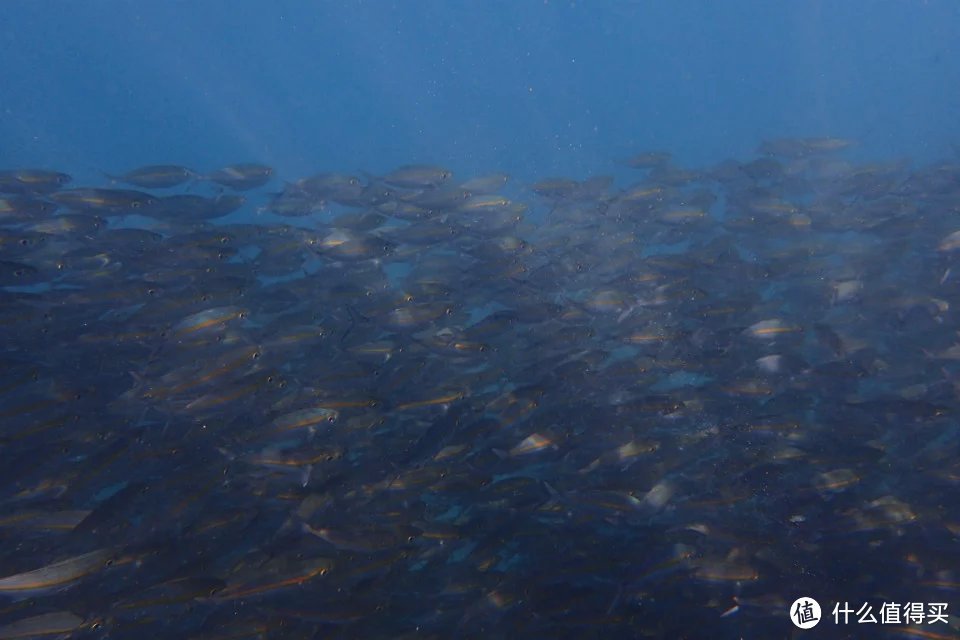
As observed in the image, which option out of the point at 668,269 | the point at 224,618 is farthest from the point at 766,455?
the point at 224,618

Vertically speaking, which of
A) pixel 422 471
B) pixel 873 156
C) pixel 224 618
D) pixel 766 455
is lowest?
pixel 224 618

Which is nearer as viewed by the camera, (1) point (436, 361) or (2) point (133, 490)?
(2) point (133, 490)

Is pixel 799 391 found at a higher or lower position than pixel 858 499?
higher

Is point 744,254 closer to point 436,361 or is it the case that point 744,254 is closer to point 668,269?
point 668,269

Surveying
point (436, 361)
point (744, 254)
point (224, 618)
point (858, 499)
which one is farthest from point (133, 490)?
point (744, 254)

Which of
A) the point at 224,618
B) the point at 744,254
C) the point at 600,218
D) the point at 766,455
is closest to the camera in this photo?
the point at 224,618

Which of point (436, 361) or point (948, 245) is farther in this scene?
point (948, 245)

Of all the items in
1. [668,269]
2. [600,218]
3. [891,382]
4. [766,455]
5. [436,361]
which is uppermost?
[600,218]

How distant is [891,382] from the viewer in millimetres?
7723

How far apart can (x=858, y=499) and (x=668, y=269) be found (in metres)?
3.72

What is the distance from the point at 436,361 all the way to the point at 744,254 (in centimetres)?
798

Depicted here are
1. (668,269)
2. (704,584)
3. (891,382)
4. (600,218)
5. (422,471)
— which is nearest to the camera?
(704,584)

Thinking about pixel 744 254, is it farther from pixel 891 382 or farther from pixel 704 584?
pixel 704 584

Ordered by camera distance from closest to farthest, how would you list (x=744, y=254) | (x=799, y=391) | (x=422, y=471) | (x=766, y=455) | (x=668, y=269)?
(x=422, y=471), (x=766, y=455), (x=799, y=391), (x=668, y=269), (x=744, y=254)
